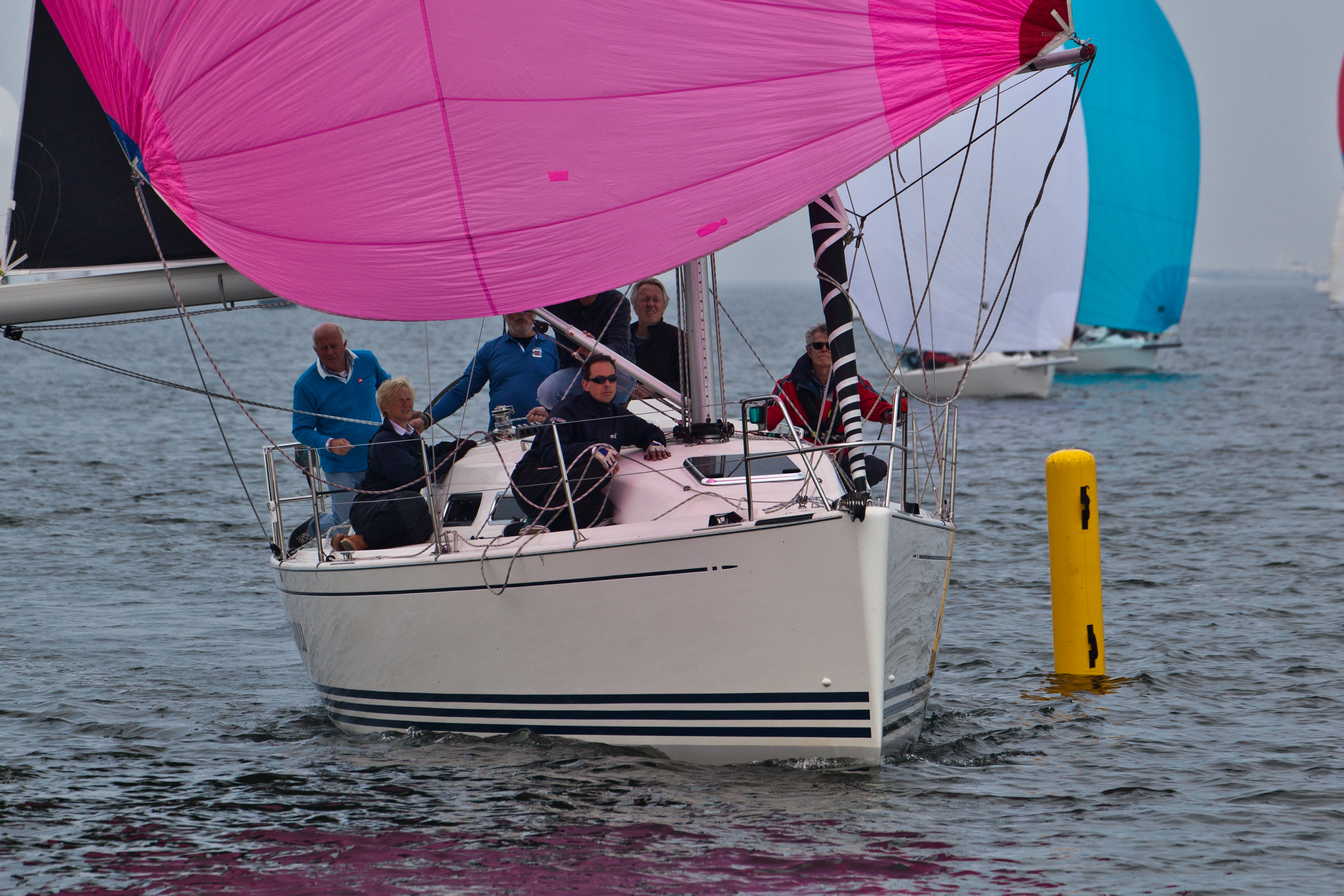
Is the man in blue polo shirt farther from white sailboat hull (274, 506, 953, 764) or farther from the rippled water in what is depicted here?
the rippled water

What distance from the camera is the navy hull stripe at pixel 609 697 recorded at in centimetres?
683

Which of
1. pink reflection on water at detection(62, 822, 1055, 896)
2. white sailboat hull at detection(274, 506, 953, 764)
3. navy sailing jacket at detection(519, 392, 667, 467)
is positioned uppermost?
navy sailing jacket at detection(519, 392, 667, 467)

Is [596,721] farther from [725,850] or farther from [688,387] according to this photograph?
[688,387]

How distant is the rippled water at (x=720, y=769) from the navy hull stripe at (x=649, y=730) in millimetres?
91

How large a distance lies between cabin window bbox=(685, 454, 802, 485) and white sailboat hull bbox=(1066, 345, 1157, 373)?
32.6m

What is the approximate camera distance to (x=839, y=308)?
691cm

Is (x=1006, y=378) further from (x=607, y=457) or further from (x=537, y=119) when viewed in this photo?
(x=537, y=119)

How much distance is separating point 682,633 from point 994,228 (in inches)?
893

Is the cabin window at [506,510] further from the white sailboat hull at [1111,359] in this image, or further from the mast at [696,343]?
the white sailboat hull at [1111,359]

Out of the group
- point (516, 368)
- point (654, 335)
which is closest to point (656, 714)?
point (654, 335)

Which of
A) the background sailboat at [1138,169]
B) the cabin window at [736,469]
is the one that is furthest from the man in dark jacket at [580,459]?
the background sailboat at [1138,169]

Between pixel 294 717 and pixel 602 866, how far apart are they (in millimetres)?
3584

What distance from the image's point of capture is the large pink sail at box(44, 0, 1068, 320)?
6477mm

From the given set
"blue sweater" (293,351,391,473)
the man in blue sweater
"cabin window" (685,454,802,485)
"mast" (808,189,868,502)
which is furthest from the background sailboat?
"mast" (808,189,868,502)
